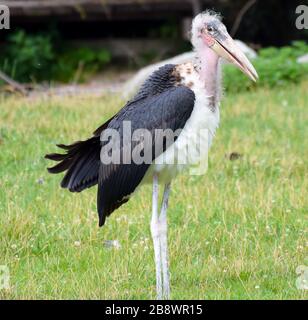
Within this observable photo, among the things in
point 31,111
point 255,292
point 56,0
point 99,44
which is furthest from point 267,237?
point 99,44

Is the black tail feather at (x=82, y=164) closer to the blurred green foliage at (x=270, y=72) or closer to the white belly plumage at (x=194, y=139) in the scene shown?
the white belly plumage at (x=194, y=139)

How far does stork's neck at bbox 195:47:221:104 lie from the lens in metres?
4.81

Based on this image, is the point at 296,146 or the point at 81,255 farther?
the point at 296,146

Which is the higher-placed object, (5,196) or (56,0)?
(56,0)

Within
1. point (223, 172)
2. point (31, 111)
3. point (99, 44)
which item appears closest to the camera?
point (223, 172)

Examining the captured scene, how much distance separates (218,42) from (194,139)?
1.70 feet

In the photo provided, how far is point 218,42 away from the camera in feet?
16.0

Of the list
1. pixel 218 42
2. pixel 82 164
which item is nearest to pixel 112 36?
pixel 82 164

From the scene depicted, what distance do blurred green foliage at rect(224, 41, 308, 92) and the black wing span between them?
585 centimetres

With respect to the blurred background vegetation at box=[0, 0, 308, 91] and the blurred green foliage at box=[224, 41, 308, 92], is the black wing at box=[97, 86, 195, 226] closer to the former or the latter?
the blurred green foliage at box=[224, 41, 308, 92]

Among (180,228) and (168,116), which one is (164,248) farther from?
(180,228)

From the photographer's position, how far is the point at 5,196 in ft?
21.8
